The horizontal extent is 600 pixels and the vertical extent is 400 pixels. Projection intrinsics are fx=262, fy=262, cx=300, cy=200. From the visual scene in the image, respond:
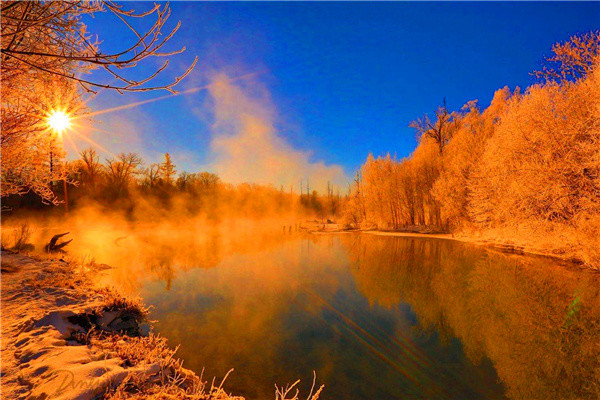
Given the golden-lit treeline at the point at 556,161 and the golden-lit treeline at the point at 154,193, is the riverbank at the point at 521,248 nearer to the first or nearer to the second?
the golden-lit treeline at the point at 556,161

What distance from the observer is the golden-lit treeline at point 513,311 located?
16.8 ft

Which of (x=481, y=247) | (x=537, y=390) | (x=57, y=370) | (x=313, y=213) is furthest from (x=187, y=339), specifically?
(x=313, y=213)

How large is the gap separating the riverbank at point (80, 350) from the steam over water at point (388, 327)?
1.20 m

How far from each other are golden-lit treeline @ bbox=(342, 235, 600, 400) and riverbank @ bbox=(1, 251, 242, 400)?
230 inches

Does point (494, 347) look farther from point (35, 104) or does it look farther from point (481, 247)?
point (481, 247)

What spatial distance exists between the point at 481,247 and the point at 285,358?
21.2 m

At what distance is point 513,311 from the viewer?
8117 millimetres

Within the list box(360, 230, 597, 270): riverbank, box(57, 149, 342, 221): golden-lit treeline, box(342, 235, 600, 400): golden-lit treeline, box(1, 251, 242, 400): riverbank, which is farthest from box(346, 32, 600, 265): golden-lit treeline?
box(57, 149, 342, 221): golden-lit treeline

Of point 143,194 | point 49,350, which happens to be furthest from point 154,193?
point 49,350

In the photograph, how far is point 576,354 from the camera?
5.60m

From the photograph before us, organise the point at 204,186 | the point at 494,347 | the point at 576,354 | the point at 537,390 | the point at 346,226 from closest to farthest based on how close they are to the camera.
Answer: the point at 537,390, the point at 576,354, the point at 494,347, the point at 346,226, the point at 204,186

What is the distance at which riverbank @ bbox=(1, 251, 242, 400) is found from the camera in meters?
3.06

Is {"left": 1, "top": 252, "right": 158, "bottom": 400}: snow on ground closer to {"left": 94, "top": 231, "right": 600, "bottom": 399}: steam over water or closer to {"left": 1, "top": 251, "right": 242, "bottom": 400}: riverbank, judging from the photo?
{"left": 1, "top": 251, "right": 242, "bottom": 400}: riverbank

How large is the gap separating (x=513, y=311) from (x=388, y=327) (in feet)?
13.5
